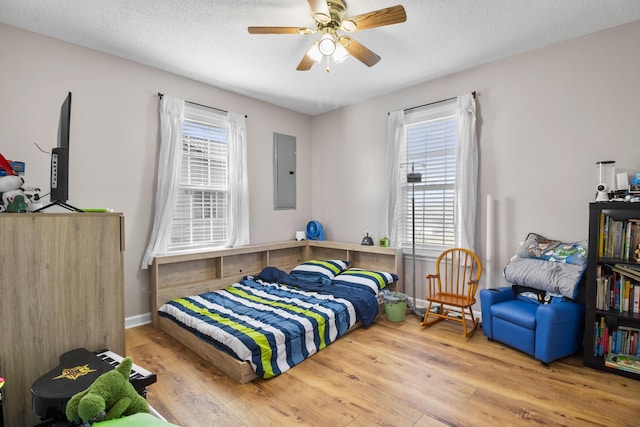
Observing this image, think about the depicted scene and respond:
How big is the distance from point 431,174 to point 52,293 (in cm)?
358

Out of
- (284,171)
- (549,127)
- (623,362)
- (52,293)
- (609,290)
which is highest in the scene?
(549,127)

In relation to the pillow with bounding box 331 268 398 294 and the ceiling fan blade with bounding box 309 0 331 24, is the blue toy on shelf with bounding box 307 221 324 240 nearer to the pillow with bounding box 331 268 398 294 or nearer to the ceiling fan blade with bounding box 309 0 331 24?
the pillow with bounding box 331 268 398 294

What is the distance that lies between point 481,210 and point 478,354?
150 centimetres

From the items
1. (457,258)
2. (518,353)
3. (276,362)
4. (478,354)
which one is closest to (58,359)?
(276,362)

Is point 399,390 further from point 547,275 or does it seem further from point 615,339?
point 615,339

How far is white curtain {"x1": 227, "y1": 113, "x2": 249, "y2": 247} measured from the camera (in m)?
3.99

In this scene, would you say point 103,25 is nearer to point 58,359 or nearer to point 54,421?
point 58,359

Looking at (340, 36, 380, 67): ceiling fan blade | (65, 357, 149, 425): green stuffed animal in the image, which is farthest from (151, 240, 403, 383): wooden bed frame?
(340, 36, 380, 67): ceiling fan blade

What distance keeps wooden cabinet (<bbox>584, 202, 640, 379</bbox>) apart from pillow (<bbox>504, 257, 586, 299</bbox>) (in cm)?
10

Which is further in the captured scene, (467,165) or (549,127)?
(467,165)

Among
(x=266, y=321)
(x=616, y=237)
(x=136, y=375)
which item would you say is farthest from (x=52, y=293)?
(x=616, y=237)

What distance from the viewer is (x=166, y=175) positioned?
134 inches

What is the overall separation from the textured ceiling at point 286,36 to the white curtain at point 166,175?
19.0 inches

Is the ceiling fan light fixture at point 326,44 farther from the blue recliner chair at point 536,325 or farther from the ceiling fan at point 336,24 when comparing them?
the blue recliner chair at point 536,325
